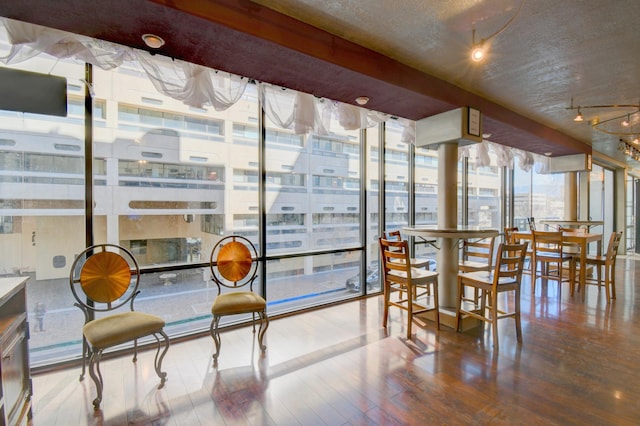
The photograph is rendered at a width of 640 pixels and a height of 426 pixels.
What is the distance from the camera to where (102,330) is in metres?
2.00

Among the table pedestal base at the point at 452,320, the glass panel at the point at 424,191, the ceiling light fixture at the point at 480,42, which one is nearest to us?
the ceiling light fixture at the point at 480,42

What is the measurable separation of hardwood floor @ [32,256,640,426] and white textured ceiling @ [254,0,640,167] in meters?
2.59

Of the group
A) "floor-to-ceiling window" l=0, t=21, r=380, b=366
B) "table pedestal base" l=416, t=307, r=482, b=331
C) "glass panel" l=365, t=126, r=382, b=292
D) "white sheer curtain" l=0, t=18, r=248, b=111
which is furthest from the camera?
"glass panel" l=365, t=126, r=382, b=292

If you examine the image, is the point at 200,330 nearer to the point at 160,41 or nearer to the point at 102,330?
the point at 102,330

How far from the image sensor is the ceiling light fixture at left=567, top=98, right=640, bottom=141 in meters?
3.84

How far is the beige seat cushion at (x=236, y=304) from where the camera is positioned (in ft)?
8.21

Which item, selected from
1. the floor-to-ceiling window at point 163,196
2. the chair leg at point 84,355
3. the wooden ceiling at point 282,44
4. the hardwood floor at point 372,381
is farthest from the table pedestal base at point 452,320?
the chair leg at point 84,355

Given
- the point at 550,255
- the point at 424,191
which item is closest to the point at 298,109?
the point at 424,191

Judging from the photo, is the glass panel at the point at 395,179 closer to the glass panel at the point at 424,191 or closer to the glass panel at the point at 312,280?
the glass panel at the point at 424,191

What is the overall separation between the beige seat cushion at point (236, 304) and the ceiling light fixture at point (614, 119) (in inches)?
175

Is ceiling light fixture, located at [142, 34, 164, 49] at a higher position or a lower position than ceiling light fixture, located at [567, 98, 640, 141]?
lower

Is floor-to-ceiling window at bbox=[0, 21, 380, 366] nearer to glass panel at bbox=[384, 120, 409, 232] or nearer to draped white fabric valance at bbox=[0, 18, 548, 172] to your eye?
draped white fabric valance at bbox=[0, 18, 548, 172]

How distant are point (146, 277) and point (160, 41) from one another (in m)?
1.98

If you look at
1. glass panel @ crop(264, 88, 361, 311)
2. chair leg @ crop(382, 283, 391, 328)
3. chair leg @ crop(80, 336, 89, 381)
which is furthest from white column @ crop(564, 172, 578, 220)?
chair leg @ crop(80, 336, 89, 381)
